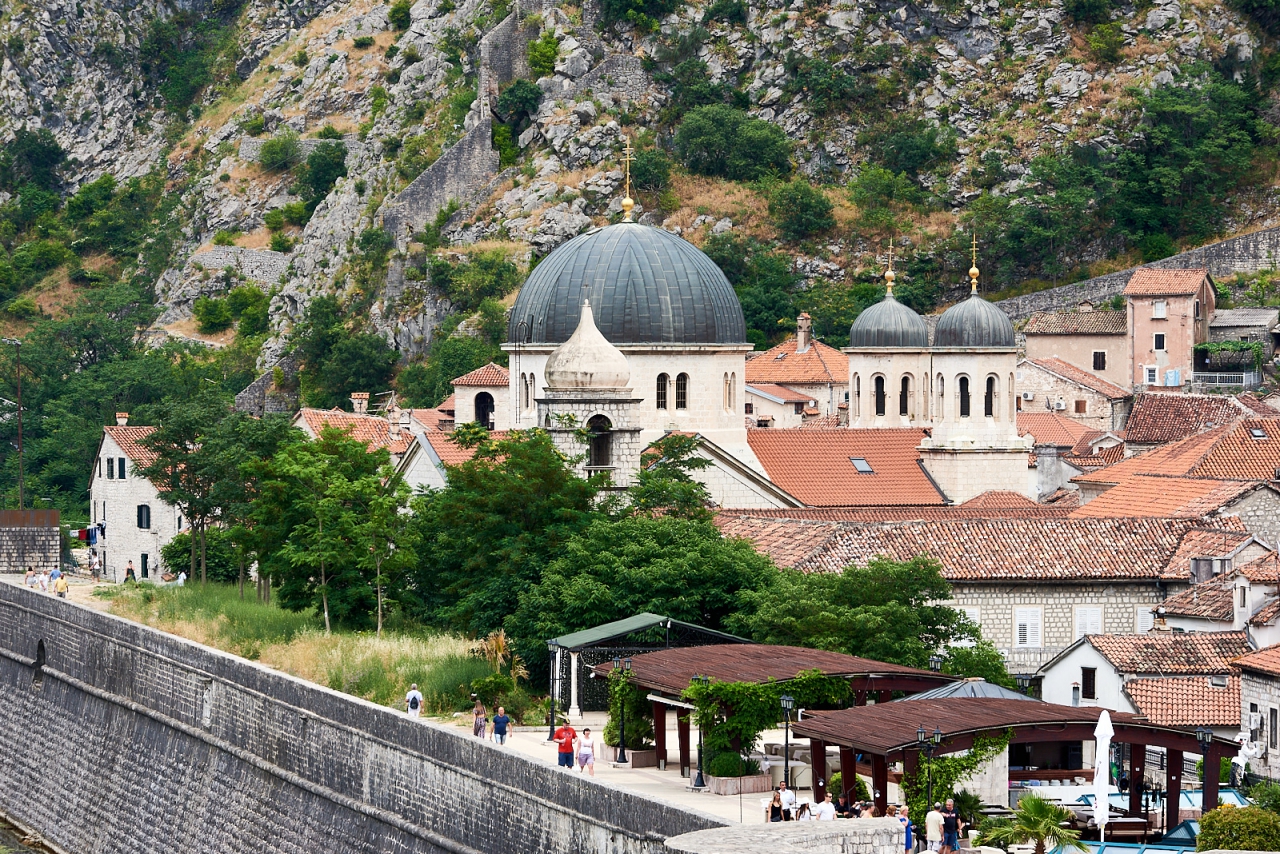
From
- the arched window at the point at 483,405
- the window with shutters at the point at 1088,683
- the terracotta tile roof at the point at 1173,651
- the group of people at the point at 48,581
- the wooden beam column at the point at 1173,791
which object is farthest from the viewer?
the arched window at the point at 483,405

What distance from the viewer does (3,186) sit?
138 metres

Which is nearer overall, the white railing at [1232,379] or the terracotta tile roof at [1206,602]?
the terracotta tile roof at [1206,602]

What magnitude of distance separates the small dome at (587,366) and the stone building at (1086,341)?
42908 mm

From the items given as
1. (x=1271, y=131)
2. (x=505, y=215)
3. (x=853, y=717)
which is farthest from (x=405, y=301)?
(x=853, y=717)

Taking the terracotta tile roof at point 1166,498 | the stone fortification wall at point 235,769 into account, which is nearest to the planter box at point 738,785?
the stone fortification wall at point 235,769

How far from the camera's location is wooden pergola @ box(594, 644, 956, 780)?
31875 mm

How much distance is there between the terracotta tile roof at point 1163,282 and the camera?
291 ft

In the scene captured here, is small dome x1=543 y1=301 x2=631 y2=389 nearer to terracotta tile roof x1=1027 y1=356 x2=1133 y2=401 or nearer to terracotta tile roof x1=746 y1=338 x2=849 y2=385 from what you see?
terracotta tile roof x1=746 y1=338 x2=849 y2=385

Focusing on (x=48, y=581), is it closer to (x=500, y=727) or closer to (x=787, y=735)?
(x=500, y=727)

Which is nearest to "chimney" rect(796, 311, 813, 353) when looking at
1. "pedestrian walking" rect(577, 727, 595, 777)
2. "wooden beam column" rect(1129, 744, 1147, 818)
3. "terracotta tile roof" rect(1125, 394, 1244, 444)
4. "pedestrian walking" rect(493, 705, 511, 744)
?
"terracotta tile roof" rect(1125, 394, 1244, 444)

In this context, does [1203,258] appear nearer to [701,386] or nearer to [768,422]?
[768,422]

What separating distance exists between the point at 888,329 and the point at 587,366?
2236cm

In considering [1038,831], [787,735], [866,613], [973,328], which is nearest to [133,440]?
[973,328]

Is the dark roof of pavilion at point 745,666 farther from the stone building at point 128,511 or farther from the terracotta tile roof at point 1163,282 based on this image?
the terracotta tile roof at point 1163,282
